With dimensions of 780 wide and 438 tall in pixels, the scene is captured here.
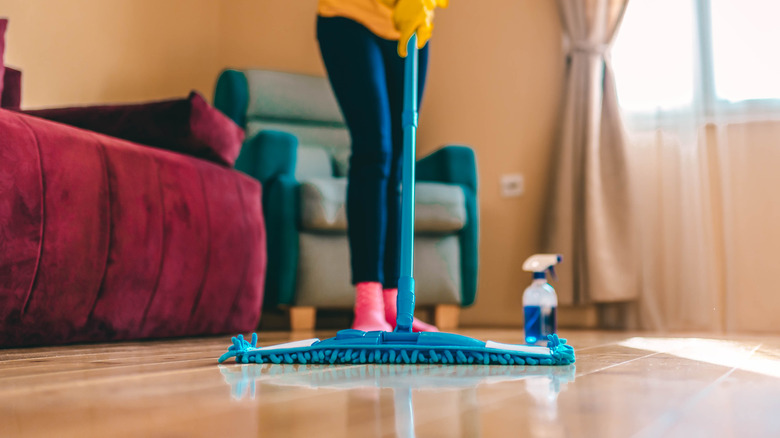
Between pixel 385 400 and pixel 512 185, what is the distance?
8.39ft

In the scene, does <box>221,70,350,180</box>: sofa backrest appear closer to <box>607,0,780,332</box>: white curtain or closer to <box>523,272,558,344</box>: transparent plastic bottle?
<box>607,0,780,332</box>: white curtain

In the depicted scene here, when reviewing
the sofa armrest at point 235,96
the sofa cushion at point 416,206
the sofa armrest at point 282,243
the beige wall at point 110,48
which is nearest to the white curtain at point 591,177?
the sofa cushion at point 416,206

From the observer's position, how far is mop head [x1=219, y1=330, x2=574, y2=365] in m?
0.81

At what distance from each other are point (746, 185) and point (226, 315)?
200 centimetres

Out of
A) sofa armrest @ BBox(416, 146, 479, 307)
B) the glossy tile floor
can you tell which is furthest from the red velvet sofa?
sofa armrest @ BBox(416, 146, 479, 307)

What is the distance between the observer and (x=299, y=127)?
3.20 meters

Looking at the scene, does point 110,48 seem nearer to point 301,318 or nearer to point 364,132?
point 301,318

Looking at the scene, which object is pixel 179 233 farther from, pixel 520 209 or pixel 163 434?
pixel 520 209

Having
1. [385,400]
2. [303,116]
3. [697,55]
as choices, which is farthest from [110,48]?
[385,400]

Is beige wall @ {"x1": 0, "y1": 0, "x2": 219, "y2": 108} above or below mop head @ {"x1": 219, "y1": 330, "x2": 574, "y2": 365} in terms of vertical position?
above

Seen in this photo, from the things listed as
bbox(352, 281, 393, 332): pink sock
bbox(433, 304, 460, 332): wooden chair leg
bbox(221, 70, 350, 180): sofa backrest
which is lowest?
bbox(433, 304, 460, 332): wooden chair leg

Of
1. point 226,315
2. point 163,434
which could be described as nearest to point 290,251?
point 226,315

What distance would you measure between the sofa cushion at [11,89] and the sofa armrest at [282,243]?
84 centimetres

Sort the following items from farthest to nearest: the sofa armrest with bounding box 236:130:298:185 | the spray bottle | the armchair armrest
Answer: the armchair armrest → the sofa armrest with bounding box 236:130:298:185 → the spray bottle
